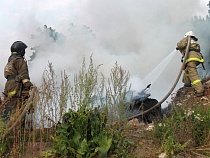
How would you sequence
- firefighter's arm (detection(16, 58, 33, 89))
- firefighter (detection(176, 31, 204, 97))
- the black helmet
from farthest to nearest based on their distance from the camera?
firefighter (detection(176, 31, 204, 97)), the black helmet, firefighter's arm (detection(16, 58, 33, 89))

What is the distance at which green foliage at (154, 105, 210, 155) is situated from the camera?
4.24 m

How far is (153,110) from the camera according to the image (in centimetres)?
679

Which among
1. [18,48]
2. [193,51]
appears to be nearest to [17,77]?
[18,48]

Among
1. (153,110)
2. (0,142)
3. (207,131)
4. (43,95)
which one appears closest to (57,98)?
(43,95)

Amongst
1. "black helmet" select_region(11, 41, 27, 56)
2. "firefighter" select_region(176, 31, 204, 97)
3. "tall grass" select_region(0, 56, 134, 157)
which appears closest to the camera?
"tall grass" select_region(0, 56, 134, 157)

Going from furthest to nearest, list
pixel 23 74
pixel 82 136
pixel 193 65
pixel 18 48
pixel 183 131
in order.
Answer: pixel 193 65 → pixel 18 48 → pixel 23 74 → pixel 183 131 → pixel 82 136

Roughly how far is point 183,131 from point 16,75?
3292 millimetres

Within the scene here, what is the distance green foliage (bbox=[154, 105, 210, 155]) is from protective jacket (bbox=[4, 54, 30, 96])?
8.78 feet

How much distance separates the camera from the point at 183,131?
4.42 meters

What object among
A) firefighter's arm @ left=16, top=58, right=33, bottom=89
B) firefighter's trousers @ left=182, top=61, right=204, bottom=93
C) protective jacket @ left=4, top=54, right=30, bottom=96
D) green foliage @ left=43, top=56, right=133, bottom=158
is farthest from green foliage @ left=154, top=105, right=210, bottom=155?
firefighter's trousers @ left=182, top=61, right=204, bottom=93

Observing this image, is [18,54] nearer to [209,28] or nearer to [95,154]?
[95,154]

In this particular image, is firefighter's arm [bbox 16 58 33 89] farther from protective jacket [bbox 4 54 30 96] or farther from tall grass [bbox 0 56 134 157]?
tall grass [bbox 0 56 134 157]

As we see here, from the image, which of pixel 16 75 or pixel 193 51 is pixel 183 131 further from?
pixel 193 51

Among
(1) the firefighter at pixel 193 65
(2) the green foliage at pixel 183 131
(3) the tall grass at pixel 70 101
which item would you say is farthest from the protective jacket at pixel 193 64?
(3) the tall grass at pixel 70 101
